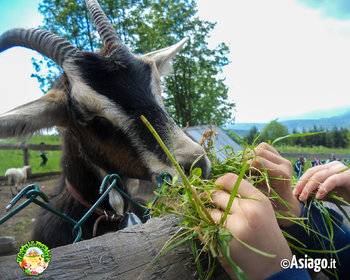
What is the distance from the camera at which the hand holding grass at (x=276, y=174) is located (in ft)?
4.03

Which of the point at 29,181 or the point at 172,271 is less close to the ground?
the point at 172,271

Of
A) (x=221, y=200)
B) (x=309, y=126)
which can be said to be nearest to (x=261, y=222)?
(x=221, y=200)

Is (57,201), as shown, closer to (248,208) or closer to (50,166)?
(248,208)

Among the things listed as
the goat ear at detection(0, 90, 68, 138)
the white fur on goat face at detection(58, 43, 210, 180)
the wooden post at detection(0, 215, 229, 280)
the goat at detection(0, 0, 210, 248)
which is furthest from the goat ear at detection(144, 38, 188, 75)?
the wooden post at detection(0, 215, 229, 280)

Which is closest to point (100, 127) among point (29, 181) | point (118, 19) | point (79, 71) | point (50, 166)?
point (79, 71)

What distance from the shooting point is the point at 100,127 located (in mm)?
2695

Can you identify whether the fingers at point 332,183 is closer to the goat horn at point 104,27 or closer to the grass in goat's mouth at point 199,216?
the grass in goat's mouth at point 199,216

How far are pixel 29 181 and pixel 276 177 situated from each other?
14054 mm

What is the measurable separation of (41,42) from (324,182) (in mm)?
3540

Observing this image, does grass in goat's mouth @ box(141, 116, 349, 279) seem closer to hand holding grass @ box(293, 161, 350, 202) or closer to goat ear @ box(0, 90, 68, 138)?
hand holding grass @ box(293, 161, 350, 202)

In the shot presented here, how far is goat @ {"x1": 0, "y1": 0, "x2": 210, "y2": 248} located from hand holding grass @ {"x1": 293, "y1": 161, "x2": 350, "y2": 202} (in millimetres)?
947

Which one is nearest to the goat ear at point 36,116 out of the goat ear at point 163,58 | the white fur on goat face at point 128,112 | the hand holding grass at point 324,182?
the white fur on goat face at point 128,112

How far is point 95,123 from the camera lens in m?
Result: 2.70

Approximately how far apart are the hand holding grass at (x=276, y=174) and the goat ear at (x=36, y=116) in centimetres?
244
